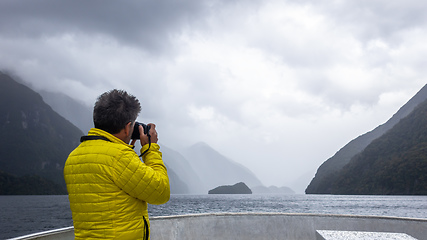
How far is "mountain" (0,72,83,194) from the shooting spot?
137 meters

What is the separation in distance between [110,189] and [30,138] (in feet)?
590

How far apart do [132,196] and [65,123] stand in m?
198

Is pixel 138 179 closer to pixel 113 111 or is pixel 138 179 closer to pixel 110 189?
pixel 110 189

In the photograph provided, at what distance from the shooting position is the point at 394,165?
99.2 meters

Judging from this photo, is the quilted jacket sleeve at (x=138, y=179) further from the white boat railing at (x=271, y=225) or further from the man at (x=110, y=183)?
the white boat railing at (x=271, y=225)

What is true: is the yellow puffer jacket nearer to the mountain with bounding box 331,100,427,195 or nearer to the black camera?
the black camera

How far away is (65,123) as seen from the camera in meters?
179

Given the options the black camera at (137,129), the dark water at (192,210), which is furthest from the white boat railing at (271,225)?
the dark water at (192,210)

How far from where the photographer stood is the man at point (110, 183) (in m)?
1.82

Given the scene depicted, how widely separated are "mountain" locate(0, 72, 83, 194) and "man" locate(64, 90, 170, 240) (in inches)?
5825

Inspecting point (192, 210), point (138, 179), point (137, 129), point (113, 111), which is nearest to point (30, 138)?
point (192, 210)

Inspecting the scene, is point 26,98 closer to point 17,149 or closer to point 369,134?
point 17,149

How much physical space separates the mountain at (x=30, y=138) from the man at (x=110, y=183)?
148 m

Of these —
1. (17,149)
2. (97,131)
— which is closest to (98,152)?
(97,131)
